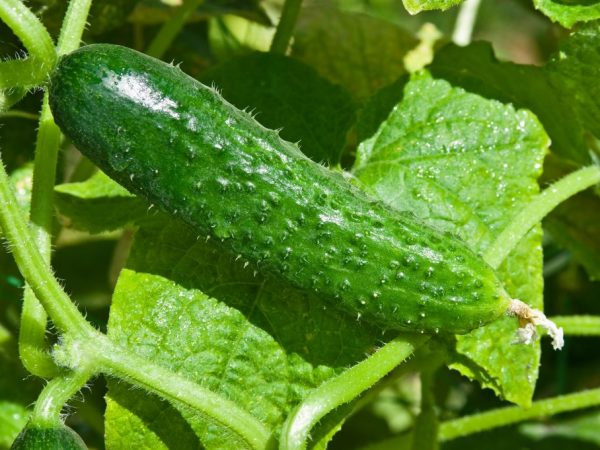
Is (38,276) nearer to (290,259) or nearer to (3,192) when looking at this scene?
(3,192)

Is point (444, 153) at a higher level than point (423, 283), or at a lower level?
higher

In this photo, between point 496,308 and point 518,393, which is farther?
point 518,393

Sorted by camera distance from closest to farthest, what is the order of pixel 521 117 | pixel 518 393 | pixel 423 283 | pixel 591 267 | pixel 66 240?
pixel 423 283 → pixel 518 393 → pixel 521 117 → pixel 591 267 → pixel 66 240

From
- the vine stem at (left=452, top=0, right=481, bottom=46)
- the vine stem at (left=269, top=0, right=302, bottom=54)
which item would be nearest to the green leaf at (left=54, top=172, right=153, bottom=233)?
the vine stem at (left=269, top=0, right=302, bottom=54)

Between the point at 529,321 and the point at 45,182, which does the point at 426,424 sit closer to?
the point at 529,321

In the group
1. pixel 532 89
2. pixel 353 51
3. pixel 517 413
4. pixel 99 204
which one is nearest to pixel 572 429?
pixel 517 413

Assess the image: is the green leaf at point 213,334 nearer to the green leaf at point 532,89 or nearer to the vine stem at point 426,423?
the vine stem at point 426,423

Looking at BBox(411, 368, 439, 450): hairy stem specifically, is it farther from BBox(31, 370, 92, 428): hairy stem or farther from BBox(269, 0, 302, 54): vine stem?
BBox(31, 370, 92, 428): hairy stem

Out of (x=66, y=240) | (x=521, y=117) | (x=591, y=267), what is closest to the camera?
(x=521, y=117)

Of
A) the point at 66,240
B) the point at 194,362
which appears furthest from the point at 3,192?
the point at 66,240
